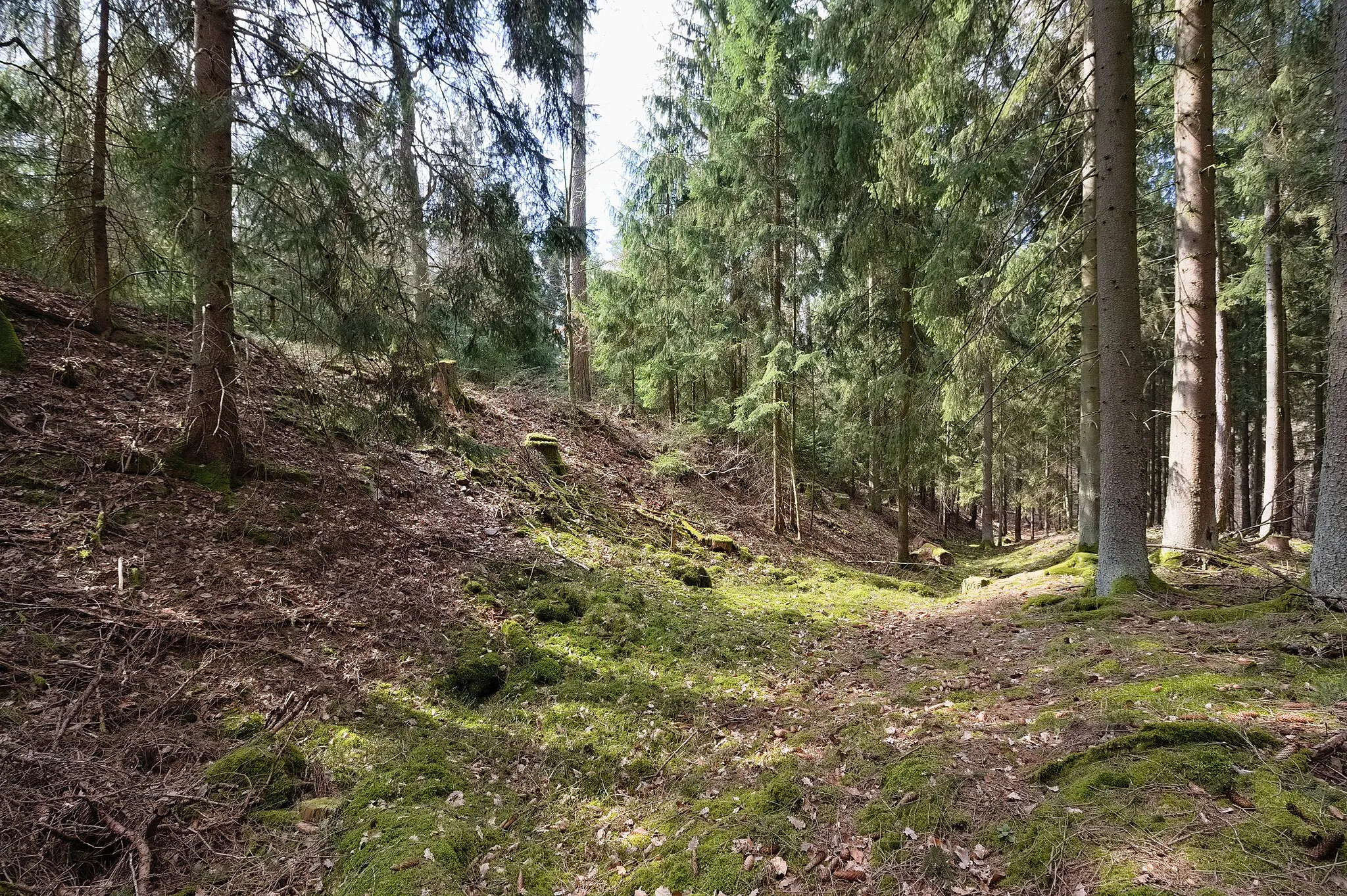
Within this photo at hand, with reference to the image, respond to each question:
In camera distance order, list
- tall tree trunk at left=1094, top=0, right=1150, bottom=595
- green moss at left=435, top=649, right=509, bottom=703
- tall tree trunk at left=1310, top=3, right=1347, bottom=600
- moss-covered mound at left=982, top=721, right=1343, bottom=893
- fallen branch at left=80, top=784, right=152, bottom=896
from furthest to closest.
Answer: tall tree trunk at left=1094, top=0, right=1150, bottom=595 → green moss at left=435, top=649, right=509, bottom=703 → tall tree trunk at left=1310, top=3, right=1347, bottom=600 → fallen branch at left=80, top=784, right=152, bottom=896 → moss-covered mound at left=982, top=721, right=1343, bottom=893

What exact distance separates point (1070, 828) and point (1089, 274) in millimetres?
8968

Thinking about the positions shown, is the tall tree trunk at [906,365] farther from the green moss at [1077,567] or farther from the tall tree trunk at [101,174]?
the tall tree trunk at [101,174]

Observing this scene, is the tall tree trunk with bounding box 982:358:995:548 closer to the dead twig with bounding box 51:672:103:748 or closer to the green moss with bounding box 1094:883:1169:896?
the green moss with bounding box 1094:883:1169:896

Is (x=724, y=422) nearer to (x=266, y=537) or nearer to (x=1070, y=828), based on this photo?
(x=266, y=537)

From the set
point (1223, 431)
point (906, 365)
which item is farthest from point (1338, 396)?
point (1223, 431)

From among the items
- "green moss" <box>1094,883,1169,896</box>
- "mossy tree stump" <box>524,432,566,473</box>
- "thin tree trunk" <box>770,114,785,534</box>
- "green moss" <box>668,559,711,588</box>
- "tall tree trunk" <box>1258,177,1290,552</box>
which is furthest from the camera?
"tall tree trunk" <box>1258,177,1290,552</box>

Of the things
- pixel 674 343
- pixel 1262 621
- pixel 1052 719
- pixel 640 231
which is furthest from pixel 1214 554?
pixel 640 231

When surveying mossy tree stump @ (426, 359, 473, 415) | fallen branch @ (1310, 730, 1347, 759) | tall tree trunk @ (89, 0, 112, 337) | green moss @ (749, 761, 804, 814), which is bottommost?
green moss @ (749, 761, 804, 814)

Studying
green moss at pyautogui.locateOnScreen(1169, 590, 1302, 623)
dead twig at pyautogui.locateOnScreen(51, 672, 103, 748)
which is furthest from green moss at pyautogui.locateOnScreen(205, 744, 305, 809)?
green moss at pyautogui.locateOnScreen(1169, 590, 1302, 623)

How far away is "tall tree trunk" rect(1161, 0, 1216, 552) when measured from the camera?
23.0ft

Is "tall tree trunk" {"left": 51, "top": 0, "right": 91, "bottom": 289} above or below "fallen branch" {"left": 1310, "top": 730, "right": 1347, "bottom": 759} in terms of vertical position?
above

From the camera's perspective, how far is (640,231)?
14.5 metres

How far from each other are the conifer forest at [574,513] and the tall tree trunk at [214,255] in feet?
0.14

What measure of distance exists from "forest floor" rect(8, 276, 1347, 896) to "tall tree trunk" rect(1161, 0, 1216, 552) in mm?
1234
